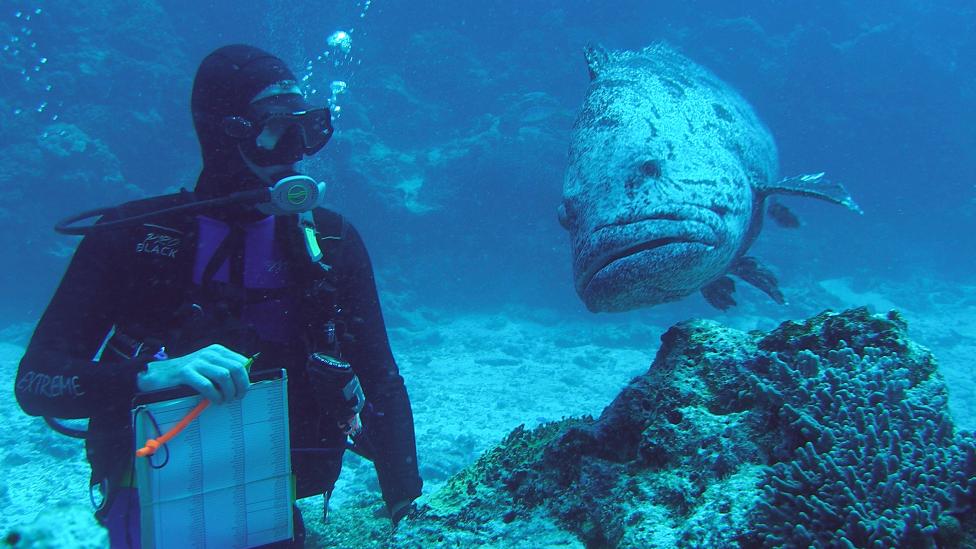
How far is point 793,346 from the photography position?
2.02 metres

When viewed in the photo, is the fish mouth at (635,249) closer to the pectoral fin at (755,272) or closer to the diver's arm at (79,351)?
the pectoral fin at (755,272)

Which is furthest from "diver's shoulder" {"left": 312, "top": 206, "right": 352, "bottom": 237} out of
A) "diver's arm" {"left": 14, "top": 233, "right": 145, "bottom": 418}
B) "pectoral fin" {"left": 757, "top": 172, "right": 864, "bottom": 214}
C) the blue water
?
the blue water

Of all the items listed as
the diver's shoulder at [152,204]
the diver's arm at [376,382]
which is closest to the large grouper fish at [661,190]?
the diver's arm at [376,382]

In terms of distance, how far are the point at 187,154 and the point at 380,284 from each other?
28.1ft

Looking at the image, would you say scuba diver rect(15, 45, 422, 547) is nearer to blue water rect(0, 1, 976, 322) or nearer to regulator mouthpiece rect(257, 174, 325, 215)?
regulator mouthpiece rect(257, 174, 325, 215)

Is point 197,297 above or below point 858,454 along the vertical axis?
above

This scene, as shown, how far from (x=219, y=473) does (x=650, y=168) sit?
8.51 feet

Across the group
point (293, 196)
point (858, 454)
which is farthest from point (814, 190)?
point (293, 196)

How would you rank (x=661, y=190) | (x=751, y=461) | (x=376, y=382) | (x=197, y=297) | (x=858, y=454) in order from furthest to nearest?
(x=661, y=190)
(x=376, y=382)
(x=197, y=297)
(x=751, y=461)
(x=858, y=454)

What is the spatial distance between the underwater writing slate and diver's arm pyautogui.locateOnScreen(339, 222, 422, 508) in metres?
0.87

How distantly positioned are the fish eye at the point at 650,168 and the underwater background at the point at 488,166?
21.8 ft

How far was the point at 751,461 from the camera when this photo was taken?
5.31 feet

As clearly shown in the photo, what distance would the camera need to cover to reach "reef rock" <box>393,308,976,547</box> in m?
1.34

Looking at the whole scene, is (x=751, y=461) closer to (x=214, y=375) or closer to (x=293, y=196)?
(x=214, y=375)
